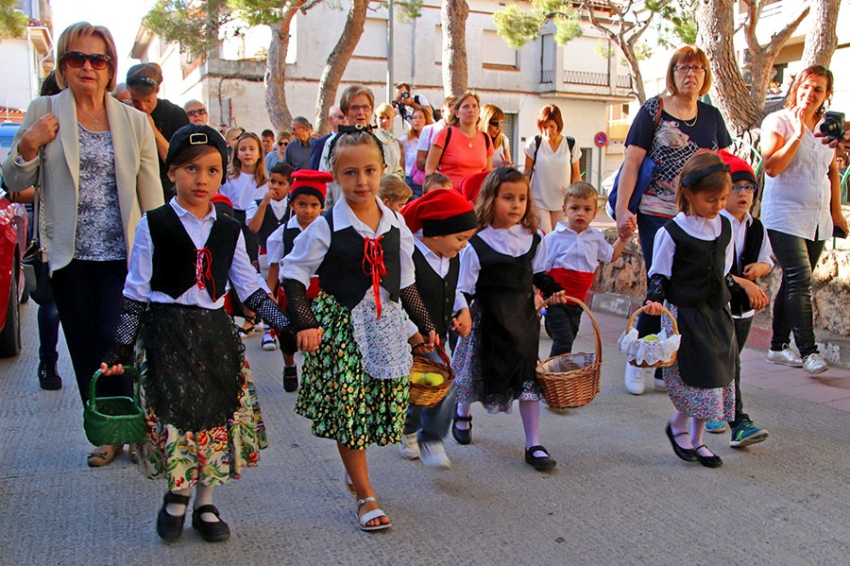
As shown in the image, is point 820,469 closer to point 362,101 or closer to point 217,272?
point 217,272

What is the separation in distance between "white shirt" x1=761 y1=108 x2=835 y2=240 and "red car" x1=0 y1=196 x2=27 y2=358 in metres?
5.26

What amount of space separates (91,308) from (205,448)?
106 cm

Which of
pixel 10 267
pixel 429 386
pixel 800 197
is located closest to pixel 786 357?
pixel 800 197

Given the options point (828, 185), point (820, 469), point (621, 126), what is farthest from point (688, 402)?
point (621, 126)

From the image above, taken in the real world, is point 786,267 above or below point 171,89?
below

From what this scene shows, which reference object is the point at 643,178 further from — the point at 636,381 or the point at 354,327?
the point at 354,327

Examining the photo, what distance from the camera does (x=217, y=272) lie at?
126 inches

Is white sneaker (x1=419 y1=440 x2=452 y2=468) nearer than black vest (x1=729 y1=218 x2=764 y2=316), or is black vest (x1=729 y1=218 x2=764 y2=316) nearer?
white sneaker (x1=419 y1=440 x2=452 y2=468)

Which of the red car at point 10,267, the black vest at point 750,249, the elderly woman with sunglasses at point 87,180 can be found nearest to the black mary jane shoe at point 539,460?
the black vest at point 750,249

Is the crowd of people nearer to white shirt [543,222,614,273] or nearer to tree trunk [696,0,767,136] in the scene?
white shirt [543,222,614,273]

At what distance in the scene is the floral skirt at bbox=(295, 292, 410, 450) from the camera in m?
3.25

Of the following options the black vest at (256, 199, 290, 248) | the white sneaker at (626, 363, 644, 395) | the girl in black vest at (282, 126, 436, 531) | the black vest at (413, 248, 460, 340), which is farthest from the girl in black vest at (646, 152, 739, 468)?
the black vest at (256, 199, 290, 248)

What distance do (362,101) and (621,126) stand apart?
134 feet

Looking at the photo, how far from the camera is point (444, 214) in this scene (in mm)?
3738
